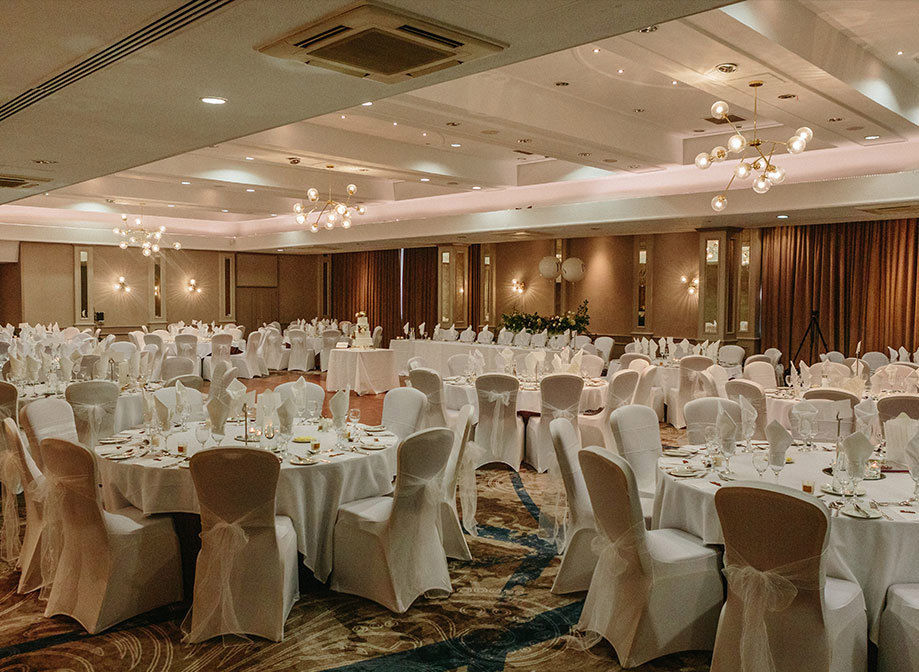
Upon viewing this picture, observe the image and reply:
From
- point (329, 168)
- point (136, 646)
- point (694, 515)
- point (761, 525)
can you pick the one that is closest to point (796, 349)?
point (329, 168)

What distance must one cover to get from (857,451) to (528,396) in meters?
4.25

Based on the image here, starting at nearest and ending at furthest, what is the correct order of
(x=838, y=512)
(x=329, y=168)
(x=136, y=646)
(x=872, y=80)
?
(x=838, y=512) → (x=136, y=646) → (x=872, y=80) → (x=329, y=168)

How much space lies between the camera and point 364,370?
1216 cm

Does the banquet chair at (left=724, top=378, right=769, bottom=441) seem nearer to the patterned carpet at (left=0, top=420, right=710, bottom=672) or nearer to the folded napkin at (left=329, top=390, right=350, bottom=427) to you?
the patterned carpet at (left=0, top=420, right=710, bottom=672)

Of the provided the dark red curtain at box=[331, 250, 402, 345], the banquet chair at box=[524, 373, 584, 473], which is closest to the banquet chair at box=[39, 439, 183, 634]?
the banquet chair at box=[524, 373, 584, 473]

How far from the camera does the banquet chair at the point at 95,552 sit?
3.77 metres

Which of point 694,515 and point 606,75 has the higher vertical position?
point 606,75

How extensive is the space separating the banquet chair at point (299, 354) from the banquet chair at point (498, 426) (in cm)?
901

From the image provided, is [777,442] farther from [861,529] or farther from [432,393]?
[432,393]

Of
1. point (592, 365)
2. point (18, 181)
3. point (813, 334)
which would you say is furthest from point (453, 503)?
point (813, 334)

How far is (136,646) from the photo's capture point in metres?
3.67

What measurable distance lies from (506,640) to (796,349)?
10.6 metres

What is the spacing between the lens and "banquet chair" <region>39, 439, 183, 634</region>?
3771mm

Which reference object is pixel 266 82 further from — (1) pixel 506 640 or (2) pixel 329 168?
(2) pixel 329 168
